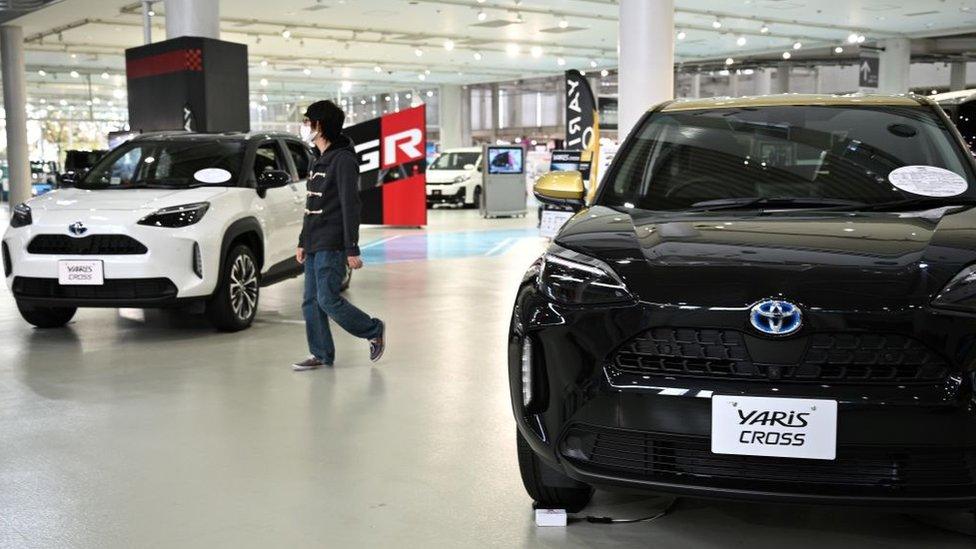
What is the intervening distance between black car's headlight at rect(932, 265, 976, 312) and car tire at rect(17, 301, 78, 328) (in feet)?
19.0

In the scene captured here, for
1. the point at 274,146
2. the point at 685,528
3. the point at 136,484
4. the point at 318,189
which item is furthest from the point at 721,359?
the point at 274,146

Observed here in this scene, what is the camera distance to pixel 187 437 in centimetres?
398

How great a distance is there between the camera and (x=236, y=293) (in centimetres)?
641

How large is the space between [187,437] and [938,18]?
21.1 meters

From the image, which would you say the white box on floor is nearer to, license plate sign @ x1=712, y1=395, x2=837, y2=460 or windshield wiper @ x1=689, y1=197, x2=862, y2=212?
license plate sign @ x1=712, y1=395, x2=837, y2=460

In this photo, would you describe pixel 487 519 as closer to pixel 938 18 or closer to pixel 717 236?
pixel 717 236

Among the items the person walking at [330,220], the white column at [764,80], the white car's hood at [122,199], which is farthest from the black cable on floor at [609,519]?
the white column at [764,80]

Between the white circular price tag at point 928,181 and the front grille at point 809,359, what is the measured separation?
92 cm

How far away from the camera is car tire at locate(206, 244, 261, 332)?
6.25 metres

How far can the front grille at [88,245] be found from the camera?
5859 mm

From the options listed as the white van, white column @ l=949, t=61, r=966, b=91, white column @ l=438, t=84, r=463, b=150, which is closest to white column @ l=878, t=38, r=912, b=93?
white column @ l=949, t=61, r=966, b=91

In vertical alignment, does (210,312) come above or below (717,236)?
below

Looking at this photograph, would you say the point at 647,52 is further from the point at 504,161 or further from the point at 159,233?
the point at 504,161

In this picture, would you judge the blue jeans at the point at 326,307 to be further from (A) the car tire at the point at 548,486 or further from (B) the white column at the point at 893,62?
(B) the white column at the point at 893,62
